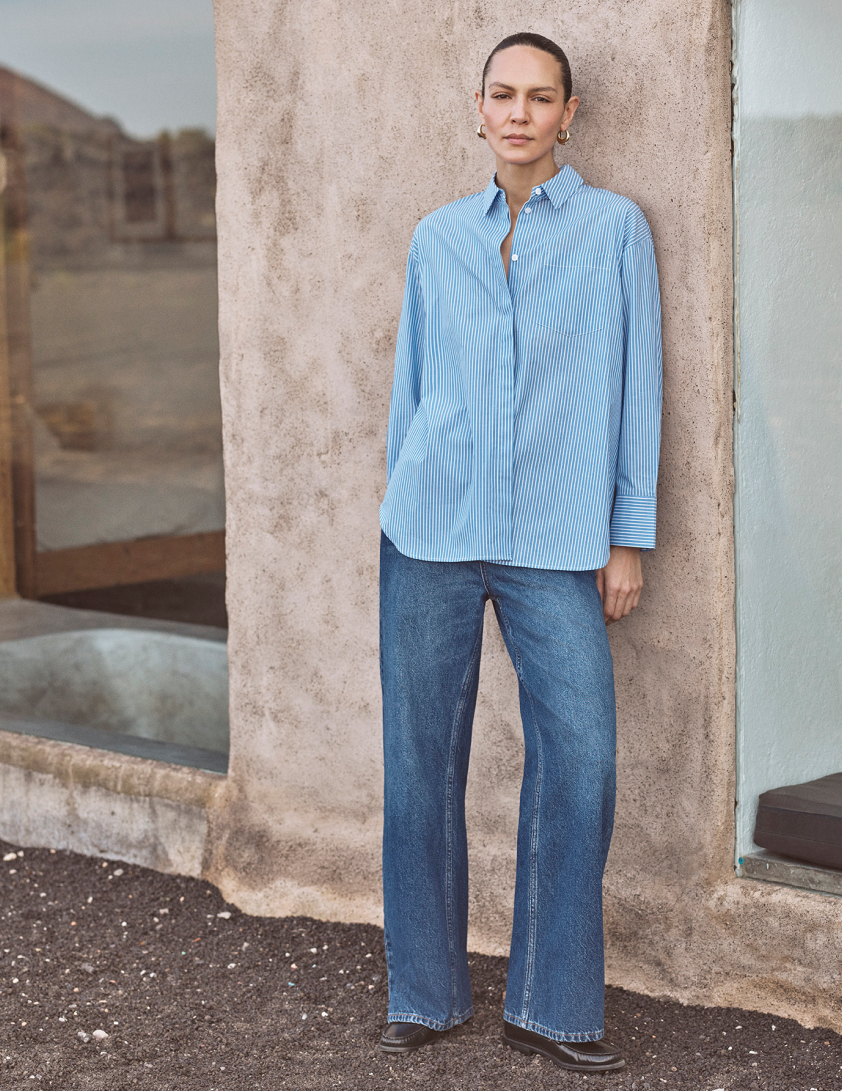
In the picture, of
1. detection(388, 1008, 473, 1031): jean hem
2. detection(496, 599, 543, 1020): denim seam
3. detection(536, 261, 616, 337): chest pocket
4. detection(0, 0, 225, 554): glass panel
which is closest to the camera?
detection(536, 261, 616, 337): chest pocket

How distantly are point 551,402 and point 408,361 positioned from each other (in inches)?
13.3

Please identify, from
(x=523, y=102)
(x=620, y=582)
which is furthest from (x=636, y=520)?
(x=523, y=102)

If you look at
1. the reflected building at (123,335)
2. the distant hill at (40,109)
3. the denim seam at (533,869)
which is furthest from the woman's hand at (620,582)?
the distant hill at (40,109)

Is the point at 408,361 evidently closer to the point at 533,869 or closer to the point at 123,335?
the point at 533,869

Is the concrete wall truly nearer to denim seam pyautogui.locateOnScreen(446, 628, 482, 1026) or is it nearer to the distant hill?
denim seam pyautogui.locateOnScreen(446, 628, 482, 1026)

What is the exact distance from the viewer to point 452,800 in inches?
106

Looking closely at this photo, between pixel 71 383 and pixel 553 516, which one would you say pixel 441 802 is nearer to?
pixel 553 516

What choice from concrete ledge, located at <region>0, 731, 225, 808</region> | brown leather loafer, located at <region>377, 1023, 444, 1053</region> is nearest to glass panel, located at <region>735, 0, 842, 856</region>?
brown leather loafer, located at <region>377, 1023, 444, 1053</region>

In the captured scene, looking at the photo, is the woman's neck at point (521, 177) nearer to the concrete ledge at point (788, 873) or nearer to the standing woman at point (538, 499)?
the standing woman at point (538, 499)

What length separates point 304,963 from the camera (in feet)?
10.3

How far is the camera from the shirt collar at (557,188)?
2.50 meters

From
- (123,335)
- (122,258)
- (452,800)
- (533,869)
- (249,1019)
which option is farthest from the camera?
(122,258)

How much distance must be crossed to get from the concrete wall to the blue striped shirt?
0.79 feet

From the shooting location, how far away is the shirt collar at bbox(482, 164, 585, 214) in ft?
8.20
